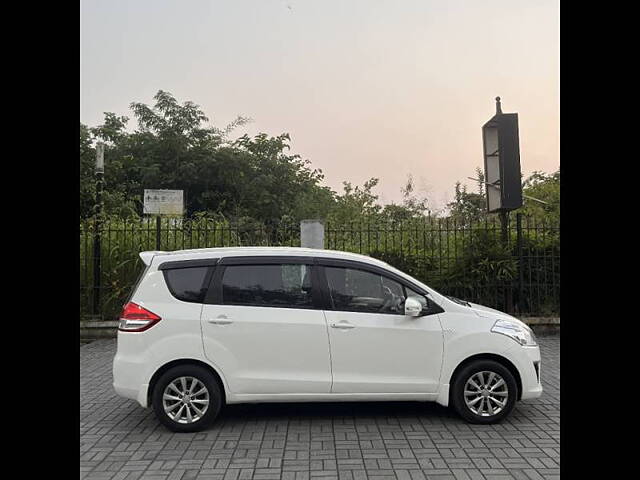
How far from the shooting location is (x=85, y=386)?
22.9 ft

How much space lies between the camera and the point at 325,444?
471cm

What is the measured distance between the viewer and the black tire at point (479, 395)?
5172 mm

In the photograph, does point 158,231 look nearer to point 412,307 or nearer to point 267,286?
point 267,286

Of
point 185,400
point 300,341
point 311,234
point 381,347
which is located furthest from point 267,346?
point 311,234

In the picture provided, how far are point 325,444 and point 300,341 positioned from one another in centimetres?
96

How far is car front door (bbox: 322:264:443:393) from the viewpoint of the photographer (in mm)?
5082

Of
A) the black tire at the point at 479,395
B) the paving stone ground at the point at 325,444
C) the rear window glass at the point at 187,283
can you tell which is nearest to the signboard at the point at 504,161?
the paving stone ground at the point at 325,444

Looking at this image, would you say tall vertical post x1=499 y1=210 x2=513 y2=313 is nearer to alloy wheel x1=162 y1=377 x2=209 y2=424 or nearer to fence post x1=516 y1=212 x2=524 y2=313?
fence post x1=516 y1=212 x2=524 y2=313

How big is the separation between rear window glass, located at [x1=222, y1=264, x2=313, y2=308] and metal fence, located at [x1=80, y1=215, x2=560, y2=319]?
17.2ft

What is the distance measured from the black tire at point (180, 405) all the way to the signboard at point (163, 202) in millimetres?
10954
